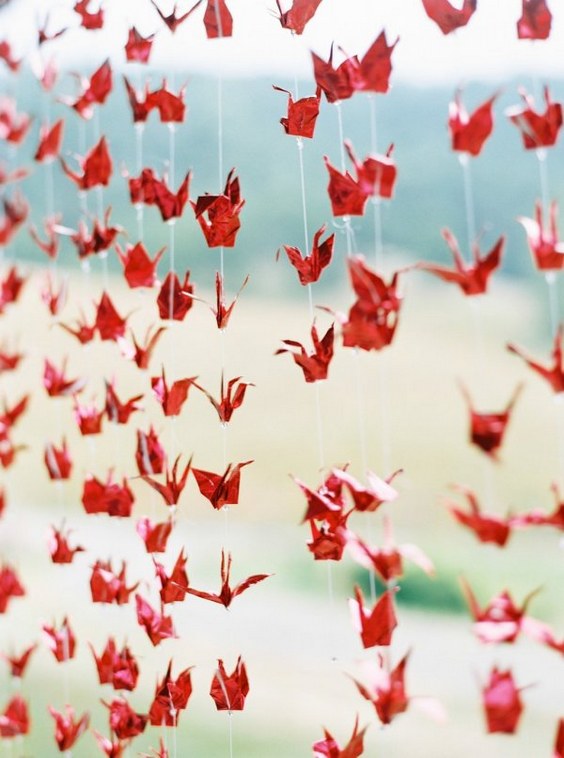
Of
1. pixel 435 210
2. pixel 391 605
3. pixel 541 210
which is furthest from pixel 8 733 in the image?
pixel 435 210

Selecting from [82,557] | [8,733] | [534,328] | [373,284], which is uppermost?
[373,284]

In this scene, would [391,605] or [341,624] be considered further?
[341,624]

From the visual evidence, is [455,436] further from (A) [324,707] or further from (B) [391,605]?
(B) [391,605]

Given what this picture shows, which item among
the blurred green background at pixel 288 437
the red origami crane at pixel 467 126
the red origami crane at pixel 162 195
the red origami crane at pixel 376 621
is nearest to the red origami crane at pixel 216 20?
the red origami crane at pixel 162 195

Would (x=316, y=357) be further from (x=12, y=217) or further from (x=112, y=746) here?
(x=12, y=217)

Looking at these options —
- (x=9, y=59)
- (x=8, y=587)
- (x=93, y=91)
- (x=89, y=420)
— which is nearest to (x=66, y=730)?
(x=8, y=587)

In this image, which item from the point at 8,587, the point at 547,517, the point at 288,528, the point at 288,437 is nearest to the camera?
the point at 547,517
